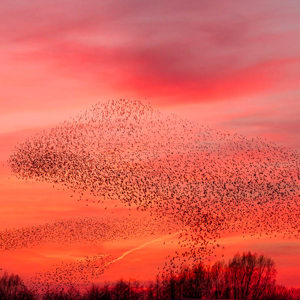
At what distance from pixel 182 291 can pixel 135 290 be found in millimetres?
14996

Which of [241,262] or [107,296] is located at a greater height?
[241,262]

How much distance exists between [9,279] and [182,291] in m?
39.0

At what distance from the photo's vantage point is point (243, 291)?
11369cm

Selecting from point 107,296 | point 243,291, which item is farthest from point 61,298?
point 243,291

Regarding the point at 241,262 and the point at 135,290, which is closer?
the point at 241,262

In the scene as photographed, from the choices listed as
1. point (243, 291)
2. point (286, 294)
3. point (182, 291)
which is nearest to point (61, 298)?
point (182, 291)

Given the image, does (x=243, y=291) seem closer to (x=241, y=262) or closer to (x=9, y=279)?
(x=241, y=262)

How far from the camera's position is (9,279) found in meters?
119

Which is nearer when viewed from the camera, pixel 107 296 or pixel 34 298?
pixel 34 298

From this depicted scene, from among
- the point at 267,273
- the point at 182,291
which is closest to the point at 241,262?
the point at 267,273

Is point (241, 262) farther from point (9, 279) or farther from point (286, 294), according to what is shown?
point (9, 279)

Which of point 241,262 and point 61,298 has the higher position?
point 241,262

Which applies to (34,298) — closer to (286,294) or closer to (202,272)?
(202,272)

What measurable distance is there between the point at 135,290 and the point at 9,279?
2959cm
